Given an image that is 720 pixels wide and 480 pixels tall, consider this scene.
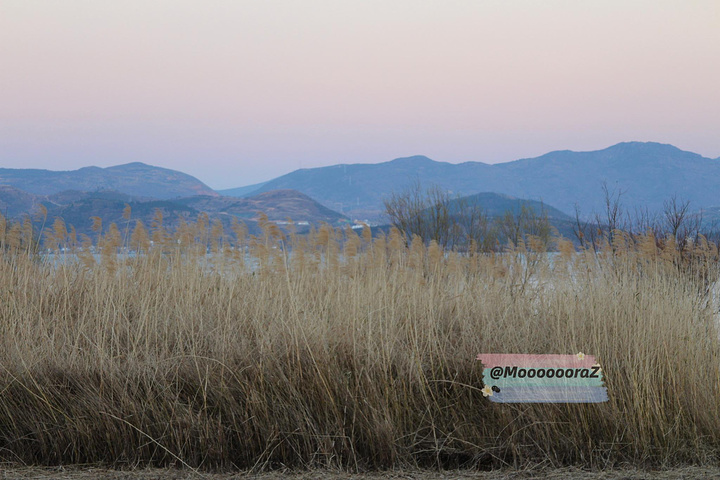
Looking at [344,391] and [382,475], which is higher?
[344,391]

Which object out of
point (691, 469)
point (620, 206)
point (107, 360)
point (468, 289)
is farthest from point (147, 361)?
point (620, 206)

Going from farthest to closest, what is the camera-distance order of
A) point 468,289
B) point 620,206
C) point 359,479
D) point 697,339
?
point 620,206 < point 468,289 < point 697,339 < point 359,479

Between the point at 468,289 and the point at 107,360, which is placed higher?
the point at 468,289

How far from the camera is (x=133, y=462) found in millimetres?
3631

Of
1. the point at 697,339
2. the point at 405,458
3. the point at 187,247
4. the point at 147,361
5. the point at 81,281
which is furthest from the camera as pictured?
the point at 187,247

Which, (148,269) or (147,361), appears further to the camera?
(148,269)

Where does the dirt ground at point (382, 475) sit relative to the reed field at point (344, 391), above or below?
below

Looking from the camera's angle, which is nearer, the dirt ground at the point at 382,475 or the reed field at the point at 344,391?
the dirt ground at the point at 382,475

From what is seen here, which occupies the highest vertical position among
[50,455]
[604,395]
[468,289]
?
[468,289]

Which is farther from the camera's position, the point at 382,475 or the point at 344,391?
the point at 344,391

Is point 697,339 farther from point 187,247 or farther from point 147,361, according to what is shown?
point 187,247

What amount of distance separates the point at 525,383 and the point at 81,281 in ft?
16.9

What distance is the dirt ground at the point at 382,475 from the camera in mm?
3234

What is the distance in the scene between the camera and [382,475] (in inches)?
133
